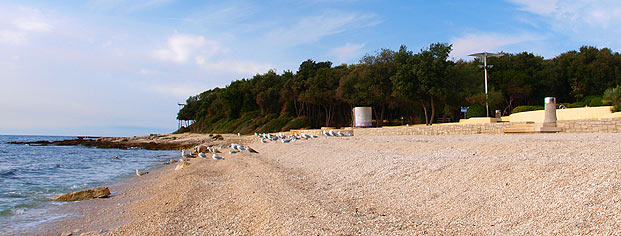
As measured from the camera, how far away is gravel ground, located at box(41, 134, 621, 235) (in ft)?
16.3

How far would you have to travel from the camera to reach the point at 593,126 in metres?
16.6

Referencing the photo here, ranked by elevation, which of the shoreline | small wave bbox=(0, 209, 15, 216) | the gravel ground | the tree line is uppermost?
the tree line

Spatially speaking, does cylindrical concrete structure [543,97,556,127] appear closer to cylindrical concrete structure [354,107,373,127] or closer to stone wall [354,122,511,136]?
stone wall [354,122,511,136]

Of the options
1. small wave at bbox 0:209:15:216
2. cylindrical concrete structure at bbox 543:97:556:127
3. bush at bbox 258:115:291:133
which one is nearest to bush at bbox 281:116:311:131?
bush at bbox 258:115:291:133

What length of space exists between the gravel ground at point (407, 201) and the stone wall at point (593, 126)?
8.27 m

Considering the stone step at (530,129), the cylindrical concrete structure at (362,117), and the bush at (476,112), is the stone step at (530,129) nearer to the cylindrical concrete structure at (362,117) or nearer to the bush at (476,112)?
the bush at (476,112)

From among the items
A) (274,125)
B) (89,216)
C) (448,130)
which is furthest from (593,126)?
(274,125)

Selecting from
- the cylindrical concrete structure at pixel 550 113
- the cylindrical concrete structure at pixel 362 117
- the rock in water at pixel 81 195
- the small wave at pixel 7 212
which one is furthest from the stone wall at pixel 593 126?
the small wave at pixel 7 212

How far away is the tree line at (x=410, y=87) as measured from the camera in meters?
32.8

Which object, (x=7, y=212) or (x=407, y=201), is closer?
(x=407, y=201)

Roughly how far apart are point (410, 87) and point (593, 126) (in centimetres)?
1595

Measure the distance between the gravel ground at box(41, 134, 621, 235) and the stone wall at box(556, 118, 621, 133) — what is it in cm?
827

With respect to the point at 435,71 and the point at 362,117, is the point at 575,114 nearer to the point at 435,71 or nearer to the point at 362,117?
the point at 435,71

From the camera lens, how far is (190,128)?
77.2m
